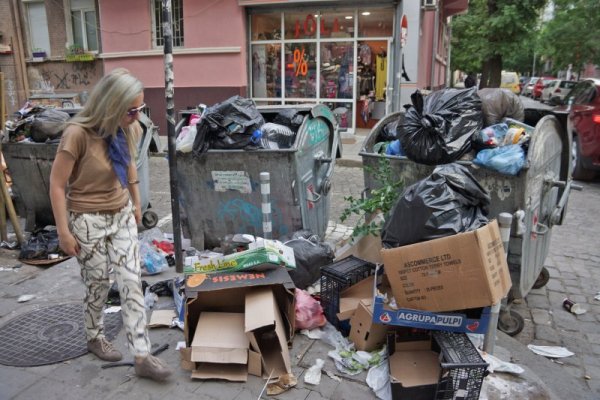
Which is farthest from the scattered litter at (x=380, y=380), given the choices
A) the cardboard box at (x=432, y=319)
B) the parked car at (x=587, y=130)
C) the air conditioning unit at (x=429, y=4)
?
the air conditioning unit at (x=429, y=4)

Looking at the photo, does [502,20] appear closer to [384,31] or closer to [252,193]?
[384,31]

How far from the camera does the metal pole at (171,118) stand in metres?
4.12

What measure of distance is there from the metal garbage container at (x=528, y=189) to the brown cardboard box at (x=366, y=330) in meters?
1.27

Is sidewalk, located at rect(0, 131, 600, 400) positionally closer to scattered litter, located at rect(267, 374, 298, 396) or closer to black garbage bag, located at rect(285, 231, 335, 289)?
scattered litter, located at rect(267, 374, 298, 396)

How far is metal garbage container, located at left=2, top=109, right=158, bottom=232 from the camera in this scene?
232 inches

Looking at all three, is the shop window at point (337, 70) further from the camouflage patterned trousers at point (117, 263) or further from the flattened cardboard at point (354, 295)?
the camouflage patterned trousers at point (117, 263)

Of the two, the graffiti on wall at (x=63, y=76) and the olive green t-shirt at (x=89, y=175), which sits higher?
the graffiti on wall at (x=63, y=76)

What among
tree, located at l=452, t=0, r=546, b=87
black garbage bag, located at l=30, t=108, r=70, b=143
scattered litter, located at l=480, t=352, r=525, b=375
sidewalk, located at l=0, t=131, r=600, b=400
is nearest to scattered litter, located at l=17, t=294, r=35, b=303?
sidewalk, located at l=0, t=131, r=600, b=400

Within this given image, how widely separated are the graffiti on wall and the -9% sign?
20.3 feet

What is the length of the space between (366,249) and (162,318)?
1.70 meters

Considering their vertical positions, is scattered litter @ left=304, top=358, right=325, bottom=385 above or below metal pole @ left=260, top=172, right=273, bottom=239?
below

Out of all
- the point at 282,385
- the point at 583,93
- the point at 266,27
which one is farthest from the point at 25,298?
the point at 266,27

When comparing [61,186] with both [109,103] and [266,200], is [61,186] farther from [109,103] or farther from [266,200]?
[266,200]

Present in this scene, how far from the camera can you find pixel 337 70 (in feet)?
43.4
